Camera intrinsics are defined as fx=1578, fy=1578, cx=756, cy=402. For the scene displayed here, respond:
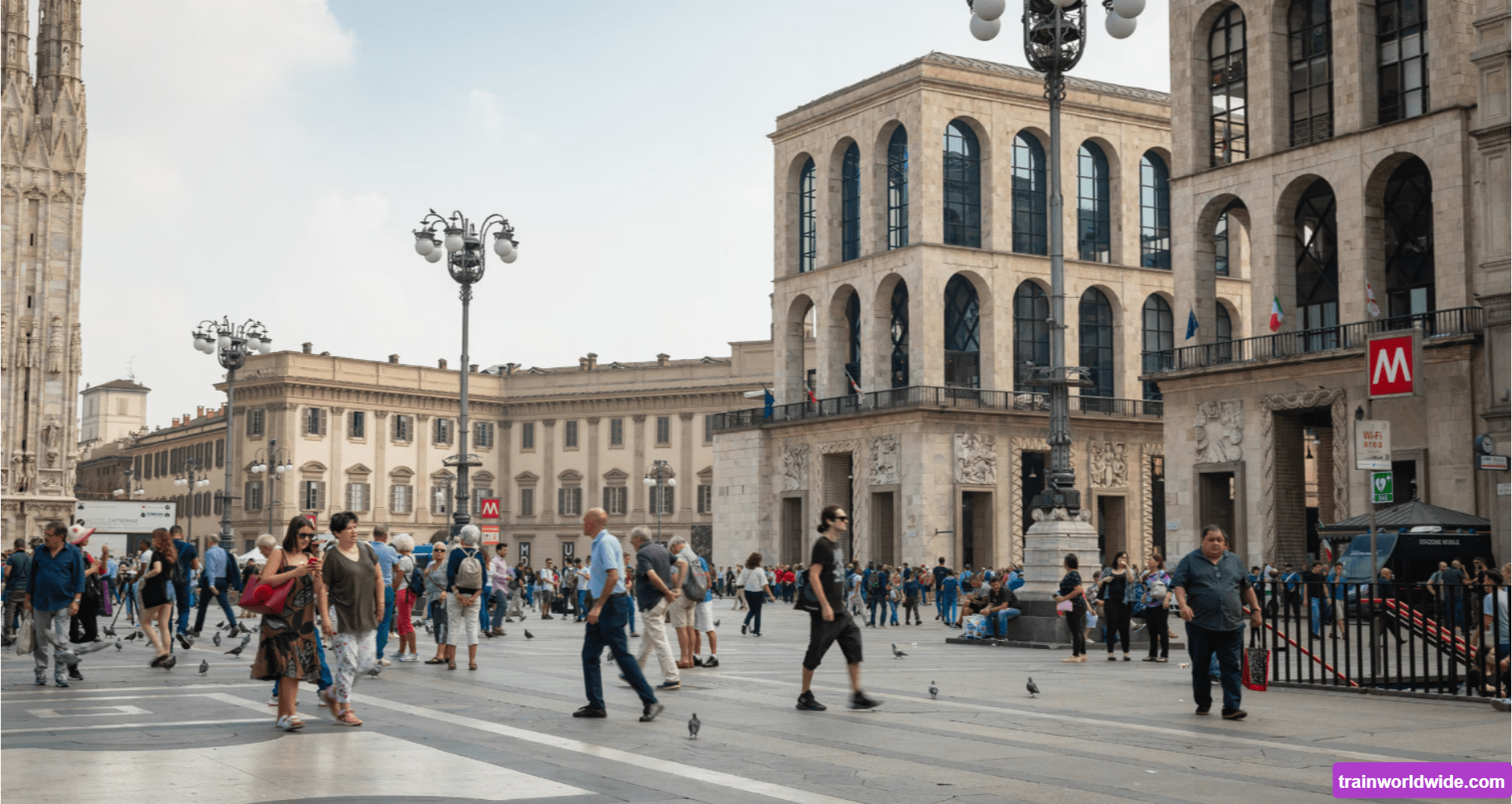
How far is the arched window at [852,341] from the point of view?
60.8 m

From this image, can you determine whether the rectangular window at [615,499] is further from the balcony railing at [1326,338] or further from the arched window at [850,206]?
the balcony railing at [1326,338]

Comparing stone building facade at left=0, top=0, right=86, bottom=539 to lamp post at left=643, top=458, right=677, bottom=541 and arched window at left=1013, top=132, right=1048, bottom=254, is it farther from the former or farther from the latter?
arched window at left=1013, top=132, right=1048, bottom=254

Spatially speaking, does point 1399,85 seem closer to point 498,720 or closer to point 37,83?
point 498,720

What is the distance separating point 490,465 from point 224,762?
81380 mm

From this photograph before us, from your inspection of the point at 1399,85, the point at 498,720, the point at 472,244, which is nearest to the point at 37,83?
the point at 472,244

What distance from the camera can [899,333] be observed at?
59344 mm

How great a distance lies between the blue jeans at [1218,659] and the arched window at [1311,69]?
30.7 meters

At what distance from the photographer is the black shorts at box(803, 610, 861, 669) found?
1295cm

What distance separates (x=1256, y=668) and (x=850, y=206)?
154 ft

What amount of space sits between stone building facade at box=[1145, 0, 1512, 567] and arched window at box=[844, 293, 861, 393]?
18.5m

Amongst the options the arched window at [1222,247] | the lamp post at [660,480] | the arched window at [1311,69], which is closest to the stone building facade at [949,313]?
the arched window at [1222,247]

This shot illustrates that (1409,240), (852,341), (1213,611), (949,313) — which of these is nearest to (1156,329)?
(949,313)

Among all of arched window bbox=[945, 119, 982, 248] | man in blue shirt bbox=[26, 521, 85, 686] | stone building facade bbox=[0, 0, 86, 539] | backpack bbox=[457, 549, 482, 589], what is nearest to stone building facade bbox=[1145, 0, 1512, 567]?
arched window bbox=[945, 119, 982, 248]

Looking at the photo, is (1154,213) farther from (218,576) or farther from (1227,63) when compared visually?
(218,576)
